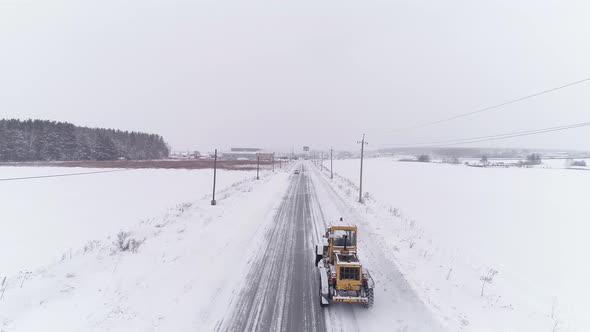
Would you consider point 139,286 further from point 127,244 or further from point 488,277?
point 488,277

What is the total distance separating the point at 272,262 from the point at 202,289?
3.40 metres

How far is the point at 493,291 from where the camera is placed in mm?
10562

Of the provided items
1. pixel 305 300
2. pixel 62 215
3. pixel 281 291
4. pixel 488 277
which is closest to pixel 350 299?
pixel 305 300

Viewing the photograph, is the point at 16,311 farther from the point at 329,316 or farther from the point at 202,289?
the point at 329,316

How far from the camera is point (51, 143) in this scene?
89250 millimetres

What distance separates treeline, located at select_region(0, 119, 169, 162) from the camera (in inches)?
3292

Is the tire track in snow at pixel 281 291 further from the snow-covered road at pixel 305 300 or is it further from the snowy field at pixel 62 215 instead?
the snowy field at pixel 62 215

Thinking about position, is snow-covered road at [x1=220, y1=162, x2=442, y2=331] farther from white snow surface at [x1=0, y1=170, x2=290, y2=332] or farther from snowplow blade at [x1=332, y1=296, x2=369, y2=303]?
white snow surface at [x1=0, y1=170, x2=290, y2=332]

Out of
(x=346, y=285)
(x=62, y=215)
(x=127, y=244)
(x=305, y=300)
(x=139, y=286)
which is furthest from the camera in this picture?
(x=62, y=215)

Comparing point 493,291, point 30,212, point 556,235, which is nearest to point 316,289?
point 493,291

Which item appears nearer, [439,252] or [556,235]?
[439,252]

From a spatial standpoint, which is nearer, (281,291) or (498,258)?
(281,291)

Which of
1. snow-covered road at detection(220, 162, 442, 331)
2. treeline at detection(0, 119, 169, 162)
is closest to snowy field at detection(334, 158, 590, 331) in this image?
snow-covered road at detection(220, 162, 442, 331)

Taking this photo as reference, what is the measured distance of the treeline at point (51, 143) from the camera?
83625 mm
